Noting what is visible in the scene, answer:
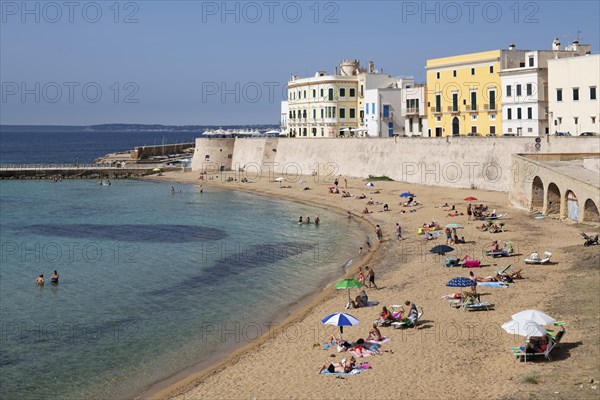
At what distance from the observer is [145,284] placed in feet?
110

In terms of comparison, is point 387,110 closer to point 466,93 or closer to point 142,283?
point 466,93

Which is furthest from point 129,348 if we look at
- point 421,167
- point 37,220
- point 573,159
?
point 421,167

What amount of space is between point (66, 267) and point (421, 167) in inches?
1254

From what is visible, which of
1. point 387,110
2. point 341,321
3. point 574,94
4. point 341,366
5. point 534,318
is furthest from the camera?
point 387,110

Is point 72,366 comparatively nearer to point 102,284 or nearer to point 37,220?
point 102,284

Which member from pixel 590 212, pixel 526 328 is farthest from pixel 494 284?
pixel 590 212

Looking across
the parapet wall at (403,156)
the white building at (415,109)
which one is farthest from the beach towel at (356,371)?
the white building at (415,109)

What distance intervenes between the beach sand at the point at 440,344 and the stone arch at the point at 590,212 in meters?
0.60

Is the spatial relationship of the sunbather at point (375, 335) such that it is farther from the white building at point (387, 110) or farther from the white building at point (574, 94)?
the white building at point (387, 110)

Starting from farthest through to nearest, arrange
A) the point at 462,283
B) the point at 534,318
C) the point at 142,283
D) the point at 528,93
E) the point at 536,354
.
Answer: the point at 528,93, the point at 142,283, the point at 462,283, the point at 534,318, the point at 536,354

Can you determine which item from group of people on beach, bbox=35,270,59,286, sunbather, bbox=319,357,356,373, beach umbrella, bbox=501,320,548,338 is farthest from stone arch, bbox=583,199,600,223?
group of people on beach, bbox=35,270,59,286

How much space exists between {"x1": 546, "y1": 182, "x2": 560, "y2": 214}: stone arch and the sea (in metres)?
10.6

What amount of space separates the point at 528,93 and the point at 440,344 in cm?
3705

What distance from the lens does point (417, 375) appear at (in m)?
19.3
